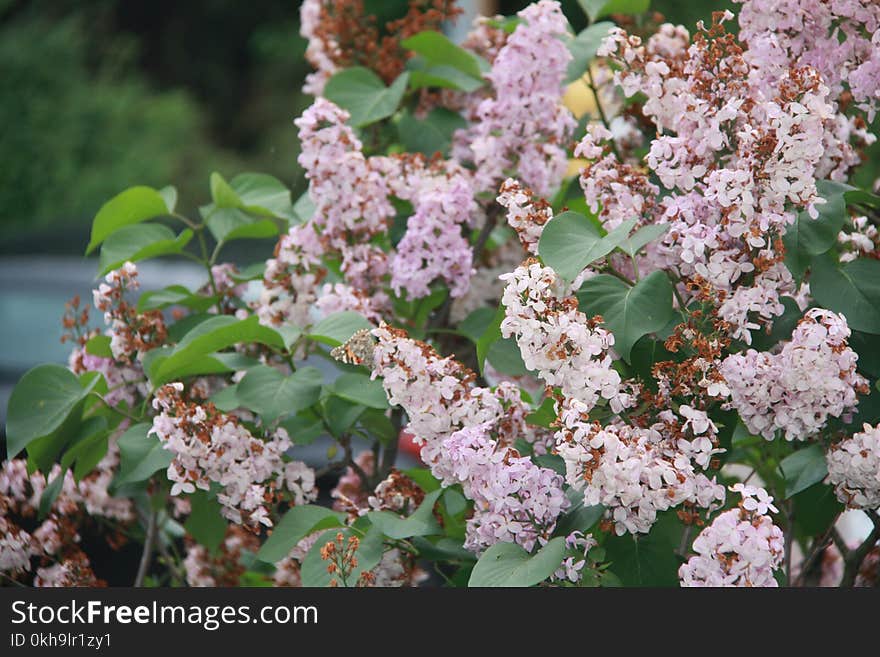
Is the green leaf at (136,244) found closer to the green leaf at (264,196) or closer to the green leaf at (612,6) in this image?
the green leaf at (264,196)

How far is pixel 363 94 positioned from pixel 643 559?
1.07 meters

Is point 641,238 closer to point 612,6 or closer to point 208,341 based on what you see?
point 208,341

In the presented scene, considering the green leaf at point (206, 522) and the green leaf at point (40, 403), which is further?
the green leaf at point (206, 522)

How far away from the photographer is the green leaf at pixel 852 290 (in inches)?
58.2

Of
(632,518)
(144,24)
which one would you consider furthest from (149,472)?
(144,24)

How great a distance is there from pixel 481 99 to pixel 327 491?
2303 mm

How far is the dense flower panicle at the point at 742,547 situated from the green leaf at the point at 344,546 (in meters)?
0.46

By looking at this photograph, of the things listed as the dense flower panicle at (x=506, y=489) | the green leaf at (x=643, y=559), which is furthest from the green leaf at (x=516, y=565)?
the green leaf at (x=643, y=559)

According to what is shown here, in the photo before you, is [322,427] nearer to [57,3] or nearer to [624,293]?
[624,293]

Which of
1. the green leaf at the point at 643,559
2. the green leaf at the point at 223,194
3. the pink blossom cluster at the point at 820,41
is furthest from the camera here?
the green leaf at the point at 223,194

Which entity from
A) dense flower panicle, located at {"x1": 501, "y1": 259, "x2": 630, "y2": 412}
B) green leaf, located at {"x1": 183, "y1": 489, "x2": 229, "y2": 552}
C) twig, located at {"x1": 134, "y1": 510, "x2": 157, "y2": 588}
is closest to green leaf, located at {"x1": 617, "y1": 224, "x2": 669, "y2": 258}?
dense flower panicle, located at {"x1": 501, "y1": 259, "x2": 630, "y2": 412}

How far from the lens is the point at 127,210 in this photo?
200 cm

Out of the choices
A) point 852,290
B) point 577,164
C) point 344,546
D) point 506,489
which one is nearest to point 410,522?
point 344,546

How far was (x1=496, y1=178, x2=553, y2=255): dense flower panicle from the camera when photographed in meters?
1.53
